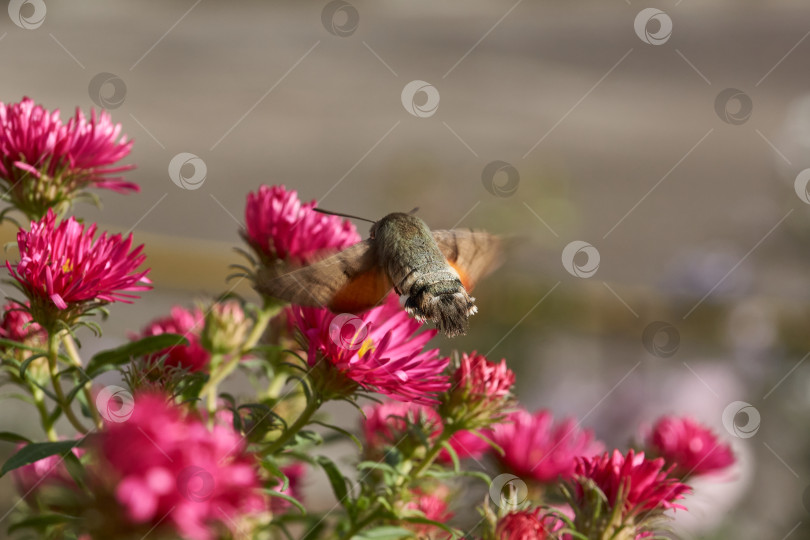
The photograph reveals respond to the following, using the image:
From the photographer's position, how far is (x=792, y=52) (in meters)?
6.53

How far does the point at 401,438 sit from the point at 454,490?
0.49ft

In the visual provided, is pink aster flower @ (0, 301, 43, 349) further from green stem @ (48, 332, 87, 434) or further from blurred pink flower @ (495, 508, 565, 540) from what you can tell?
blurred pink flower @ (495, 508, 565, 540)

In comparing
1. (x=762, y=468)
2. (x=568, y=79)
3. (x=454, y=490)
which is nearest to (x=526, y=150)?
(x=568, y=79)

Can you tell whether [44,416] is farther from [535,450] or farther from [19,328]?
[535,450]

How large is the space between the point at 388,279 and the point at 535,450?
294 mm

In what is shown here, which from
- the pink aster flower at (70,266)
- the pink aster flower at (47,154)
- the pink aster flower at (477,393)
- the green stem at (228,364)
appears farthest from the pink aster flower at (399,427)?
the pink aster flower at (47,154)

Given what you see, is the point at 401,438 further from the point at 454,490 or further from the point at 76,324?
the point at 76,324

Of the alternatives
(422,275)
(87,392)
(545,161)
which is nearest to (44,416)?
(87,392)

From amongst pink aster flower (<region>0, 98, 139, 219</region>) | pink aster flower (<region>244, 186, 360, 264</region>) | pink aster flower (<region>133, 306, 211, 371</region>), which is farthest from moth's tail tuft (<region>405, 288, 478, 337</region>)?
pink aster flower (<region>0, 98, 139, 219</region>)

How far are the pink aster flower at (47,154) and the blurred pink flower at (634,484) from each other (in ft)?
1.90

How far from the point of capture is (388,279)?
95cm

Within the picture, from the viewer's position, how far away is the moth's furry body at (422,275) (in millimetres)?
906

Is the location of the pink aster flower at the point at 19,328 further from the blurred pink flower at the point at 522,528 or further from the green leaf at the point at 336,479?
the blurred pink flower at the point at 522,528

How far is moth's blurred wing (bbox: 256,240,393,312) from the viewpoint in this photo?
0.85 metres
